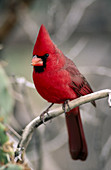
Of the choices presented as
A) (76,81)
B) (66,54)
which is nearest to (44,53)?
(76,81)

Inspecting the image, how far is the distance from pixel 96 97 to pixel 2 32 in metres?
2.41

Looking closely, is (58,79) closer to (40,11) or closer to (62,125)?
(62,125)

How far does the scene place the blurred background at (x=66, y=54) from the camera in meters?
2.54

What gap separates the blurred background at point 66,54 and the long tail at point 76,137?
0.39m

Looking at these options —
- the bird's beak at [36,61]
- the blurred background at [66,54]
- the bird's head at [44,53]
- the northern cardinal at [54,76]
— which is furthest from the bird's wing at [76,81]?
the blurred background at [66,54]

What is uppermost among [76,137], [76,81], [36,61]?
[36,61]

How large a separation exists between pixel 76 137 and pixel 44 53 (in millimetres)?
589

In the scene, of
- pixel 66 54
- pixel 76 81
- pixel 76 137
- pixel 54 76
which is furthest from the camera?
pixel 66 54

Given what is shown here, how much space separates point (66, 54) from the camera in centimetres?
320

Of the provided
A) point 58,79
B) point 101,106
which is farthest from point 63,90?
point 101,106

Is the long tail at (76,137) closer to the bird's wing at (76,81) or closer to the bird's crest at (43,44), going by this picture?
the bird's wing at (76,81)

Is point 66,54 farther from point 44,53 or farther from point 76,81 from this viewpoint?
point 44,53

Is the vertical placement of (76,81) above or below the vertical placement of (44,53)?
below

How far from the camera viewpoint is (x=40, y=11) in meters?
4.17
